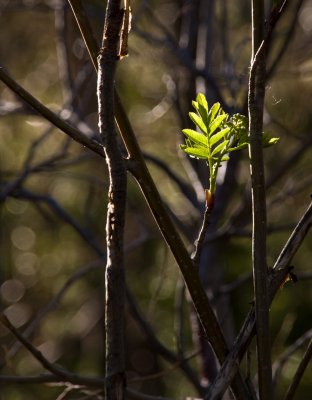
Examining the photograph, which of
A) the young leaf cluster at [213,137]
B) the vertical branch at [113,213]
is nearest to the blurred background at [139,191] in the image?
the young leaf cluster at [213,137]

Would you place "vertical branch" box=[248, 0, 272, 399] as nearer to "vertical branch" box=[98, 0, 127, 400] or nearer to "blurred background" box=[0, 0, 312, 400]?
"vertical branch" box=[98, 0, 127, 400]

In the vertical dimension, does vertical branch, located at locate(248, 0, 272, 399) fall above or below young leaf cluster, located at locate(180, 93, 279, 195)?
below

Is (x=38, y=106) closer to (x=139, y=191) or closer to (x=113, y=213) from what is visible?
(x=113, y=213)

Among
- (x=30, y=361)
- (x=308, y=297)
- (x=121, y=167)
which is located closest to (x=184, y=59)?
(x=121, y=167)

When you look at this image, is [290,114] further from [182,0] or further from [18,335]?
[18,335]

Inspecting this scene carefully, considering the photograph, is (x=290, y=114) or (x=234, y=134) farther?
(x=290, y=114)

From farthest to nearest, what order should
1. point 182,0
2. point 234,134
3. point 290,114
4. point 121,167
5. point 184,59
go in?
point 290,114 < point 182,0 < point 184,59 < point 234,134 < point 121,167

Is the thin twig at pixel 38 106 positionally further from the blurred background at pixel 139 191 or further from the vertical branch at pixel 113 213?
the blurred background at pixel 139 191

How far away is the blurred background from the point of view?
216cm

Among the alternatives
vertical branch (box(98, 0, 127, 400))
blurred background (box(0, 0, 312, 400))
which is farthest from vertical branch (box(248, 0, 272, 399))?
blurred background (box(0, 0, 312, 400))

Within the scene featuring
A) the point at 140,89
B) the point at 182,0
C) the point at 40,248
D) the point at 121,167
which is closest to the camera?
the point at 121,167

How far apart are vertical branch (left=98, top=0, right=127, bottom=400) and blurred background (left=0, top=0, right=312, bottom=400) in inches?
47.3

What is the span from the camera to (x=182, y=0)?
271cm

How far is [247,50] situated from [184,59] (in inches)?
60.2
